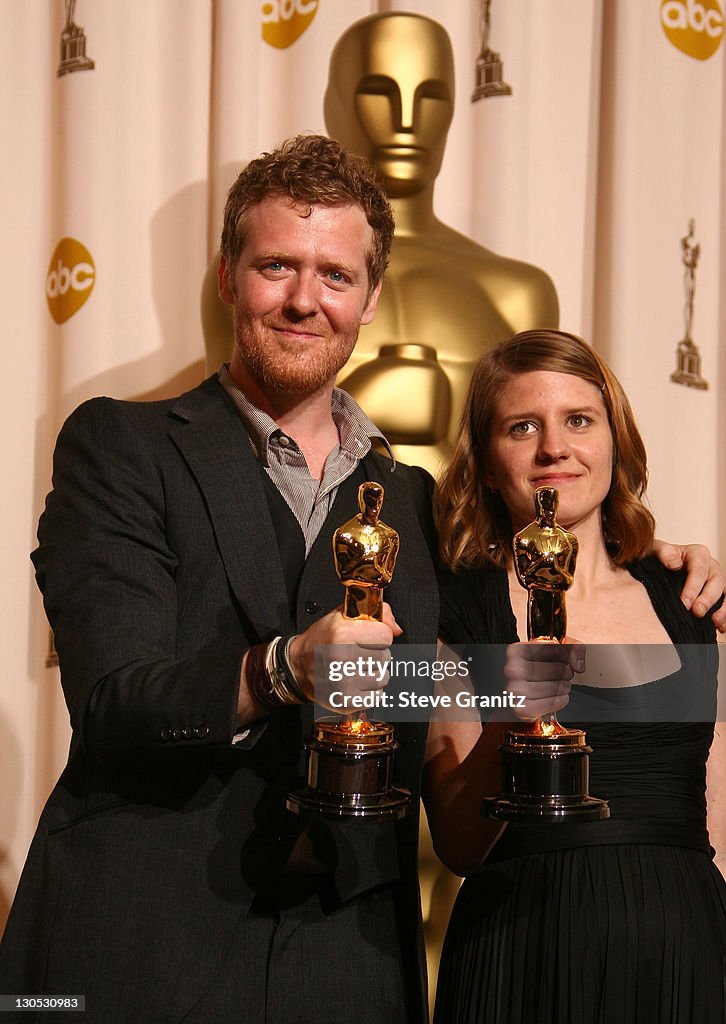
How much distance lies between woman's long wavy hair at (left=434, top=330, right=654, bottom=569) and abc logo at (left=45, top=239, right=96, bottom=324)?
72 cm

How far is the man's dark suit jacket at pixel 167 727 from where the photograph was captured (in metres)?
0.95

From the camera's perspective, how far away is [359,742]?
2.85 ft

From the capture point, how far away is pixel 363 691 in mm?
840

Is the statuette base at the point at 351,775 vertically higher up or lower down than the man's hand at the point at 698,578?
lower down

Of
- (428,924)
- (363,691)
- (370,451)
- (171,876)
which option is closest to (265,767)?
(171,876)

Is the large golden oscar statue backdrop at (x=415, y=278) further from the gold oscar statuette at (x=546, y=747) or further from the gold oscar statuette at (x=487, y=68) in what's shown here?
the gold oscar statuette at (x=546, y=747)

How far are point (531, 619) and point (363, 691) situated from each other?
0.16 m

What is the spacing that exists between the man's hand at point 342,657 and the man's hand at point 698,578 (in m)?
0.45

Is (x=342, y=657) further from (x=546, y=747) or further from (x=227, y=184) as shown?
(x=227, y=184)

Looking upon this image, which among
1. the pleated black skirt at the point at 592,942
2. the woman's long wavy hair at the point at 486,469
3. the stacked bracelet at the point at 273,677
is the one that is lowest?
the pleated black skirt at the point at 592,942

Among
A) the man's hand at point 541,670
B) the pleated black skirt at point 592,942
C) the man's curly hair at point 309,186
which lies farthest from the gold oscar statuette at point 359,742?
the man's curly hair at point 309,186

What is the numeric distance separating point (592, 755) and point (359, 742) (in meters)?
→ 0.32

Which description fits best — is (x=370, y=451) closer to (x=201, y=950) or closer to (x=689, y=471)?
(x=201, y=950)

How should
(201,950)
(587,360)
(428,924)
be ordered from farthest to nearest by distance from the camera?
(428,924) → (587,360) → (201,950)
